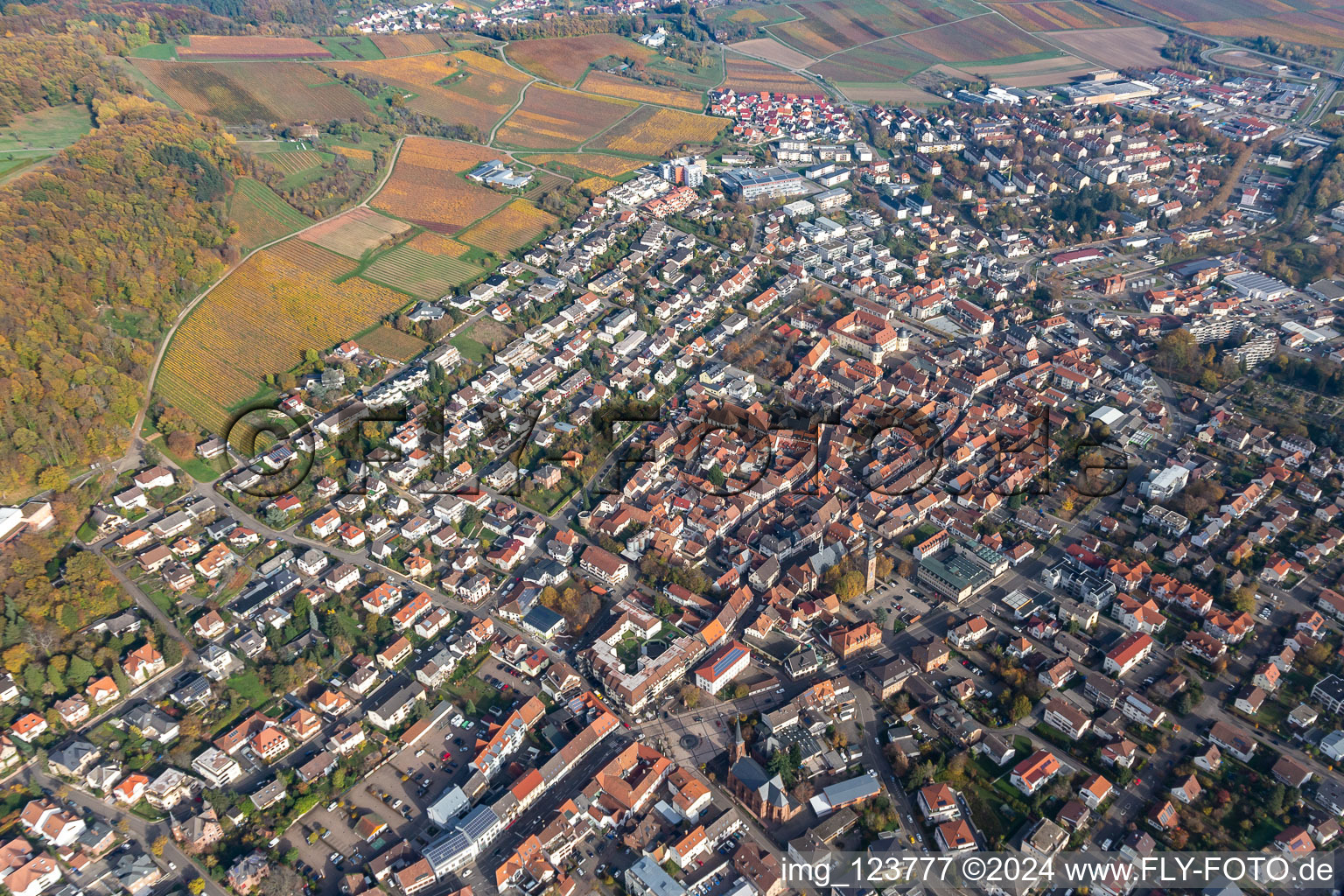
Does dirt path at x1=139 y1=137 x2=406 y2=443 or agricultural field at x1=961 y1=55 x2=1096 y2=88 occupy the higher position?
agricultural field at x1=961 y1=55 x2=1096 y2=88

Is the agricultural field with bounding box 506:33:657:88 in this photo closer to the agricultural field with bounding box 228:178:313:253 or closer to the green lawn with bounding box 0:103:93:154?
the agricultural field with bounding box 228:178:313:253

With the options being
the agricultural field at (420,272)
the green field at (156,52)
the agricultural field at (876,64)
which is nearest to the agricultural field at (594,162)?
the agricultural field at (420,272)

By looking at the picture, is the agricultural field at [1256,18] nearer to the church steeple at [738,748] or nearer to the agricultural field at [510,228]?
the agricultural field at [510,228]

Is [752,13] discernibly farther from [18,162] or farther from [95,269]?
[95,269]

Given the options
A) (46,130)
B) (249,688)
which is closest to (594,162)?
(46,130)

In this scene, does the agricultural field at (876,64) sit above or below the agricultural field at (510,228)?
above

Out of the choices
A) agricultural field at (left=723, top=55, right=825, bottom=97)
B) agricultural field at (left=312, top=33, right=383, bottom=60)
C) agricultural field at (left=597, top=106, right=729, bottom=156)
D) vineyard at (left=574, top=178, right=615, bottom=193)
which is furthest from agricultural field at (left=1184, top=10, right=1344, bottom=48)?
agricultural field at (left=312, top=33, right=383, bottom=60)
